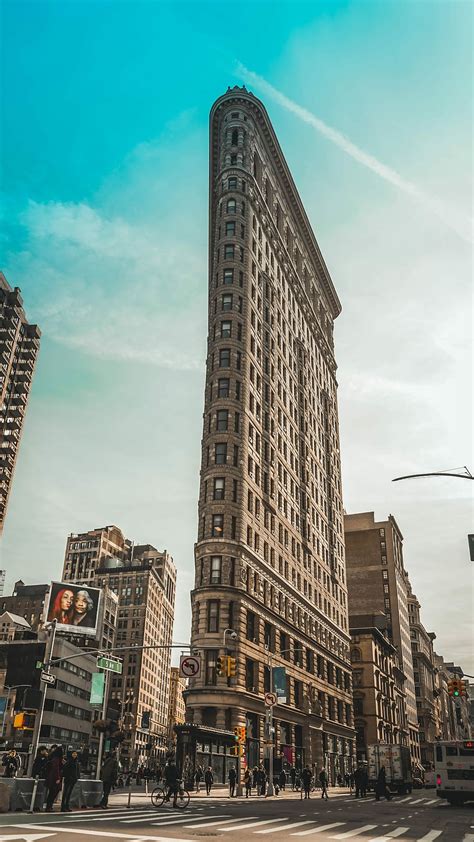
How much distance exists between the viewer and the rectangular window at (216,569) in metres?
51.7

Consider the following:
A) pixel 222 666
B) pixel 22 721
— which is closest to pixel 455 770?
pixel 222 666

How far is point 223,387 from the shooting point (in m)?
60.4

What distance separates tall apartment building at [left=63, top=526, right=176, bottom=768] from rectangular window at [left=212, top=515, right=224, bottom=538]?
4522 inches

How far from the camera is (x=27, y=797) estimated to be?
21.9m

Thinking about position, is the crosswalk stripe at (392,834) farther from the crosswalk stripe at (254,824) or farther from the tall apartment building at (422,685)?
the tall apartment building at (422,685)

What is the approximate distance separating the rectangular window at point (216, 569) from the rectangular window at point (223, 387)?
15.2 metres

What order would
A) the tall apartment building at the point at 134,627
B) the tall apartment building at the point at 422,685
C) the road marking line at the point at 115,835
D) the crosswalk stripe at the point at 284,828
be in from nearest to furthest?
the road marking line at the point at 115,835 < the crosswalk stripe at the point at 284,828 < the tall apartment building at the point at 422,685 < the tall apartment building at the point at 134,627

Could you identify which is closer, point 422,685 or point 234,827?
point 234,827

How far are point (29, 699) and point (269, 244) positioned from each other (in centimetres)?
6729

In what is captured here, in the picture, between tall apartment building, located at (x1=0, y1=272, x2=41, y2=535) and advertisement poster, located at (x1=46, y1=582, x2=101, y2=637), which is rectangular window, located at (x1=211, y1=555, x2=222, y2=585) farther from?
tall apartment building, located at (x1=0, y1=272, x2=41, y2=535)

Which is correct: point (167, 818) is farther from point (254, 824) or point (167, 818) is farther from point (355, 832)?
point (355, 832)

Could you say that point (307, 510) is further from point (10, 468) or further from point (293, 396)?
point (10, 468)

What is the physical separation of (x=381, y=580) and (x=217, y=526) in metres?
87.0

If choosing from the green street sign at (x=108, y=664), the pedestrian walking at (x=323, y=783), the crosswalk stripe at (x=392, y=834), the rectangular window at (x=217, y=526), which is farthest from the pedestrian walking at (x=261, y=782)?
the crosswalk stripe at (x=392, y=834)
